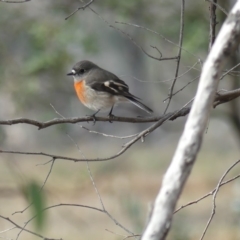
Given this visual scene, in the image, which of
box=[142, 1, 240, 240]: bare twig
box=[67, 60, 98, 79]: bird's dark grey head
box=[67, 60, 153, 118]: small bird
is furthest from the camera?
box=[67, 60, 98, 79]: bird's dark grey head

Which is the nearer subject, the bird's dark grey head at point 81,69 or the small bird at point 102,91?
the small bird at point 102,91

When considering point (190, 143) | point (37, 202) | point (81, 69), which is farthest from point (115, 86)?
point (190, 143)

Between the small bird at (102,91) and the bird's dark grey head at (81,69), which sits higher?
the bird's dark grey head at (81,69)

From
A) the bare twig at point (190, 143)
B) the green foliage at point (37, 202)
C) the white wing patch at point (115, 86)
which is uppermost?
the white wing patch at point (115, 86)

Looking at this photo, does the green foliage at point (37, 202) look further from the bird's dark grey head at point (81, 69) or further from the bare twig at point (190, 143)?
the bird's dark grey head at point (81, 69)

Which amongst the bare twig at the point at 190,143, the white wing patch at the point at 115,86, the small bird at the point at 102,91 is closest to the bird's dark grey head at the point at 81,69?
the small bird at the point at 102,91

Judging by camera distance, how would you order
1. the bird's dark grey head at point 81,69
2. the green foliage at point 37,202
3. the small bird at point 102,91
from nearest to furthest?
1. the green foliage at point 37,202
2. the small bird at point 102,91
3. the bird's dark grey head at point 81,69

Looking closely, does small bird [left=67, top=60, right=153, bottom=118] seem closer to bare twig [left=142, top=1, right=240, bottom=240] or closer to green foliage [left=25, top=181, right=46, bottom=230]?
green foliage [left=25, top=181, right=46, bottom=230]

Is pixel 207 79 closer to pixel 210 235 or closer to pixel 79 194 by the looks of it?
pixel 210 235

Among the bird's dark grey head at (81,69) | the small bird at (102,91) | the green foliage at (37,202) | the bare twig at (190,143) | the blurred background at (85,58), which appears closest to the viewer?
the bare twig at (190,143)

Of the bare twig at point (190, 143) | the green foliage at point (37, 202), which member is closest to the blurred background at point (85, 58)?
the green foliage at point (37, 202)

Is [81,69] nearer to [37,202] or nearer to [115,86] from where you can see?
[115,86]

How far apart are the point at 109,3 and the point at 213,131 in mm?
11272

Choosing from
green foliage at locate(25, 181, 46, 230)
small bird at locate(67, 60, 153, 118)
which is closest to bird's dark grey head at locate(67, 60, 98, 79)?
small bird at locate(67, 60, 153, 118)
